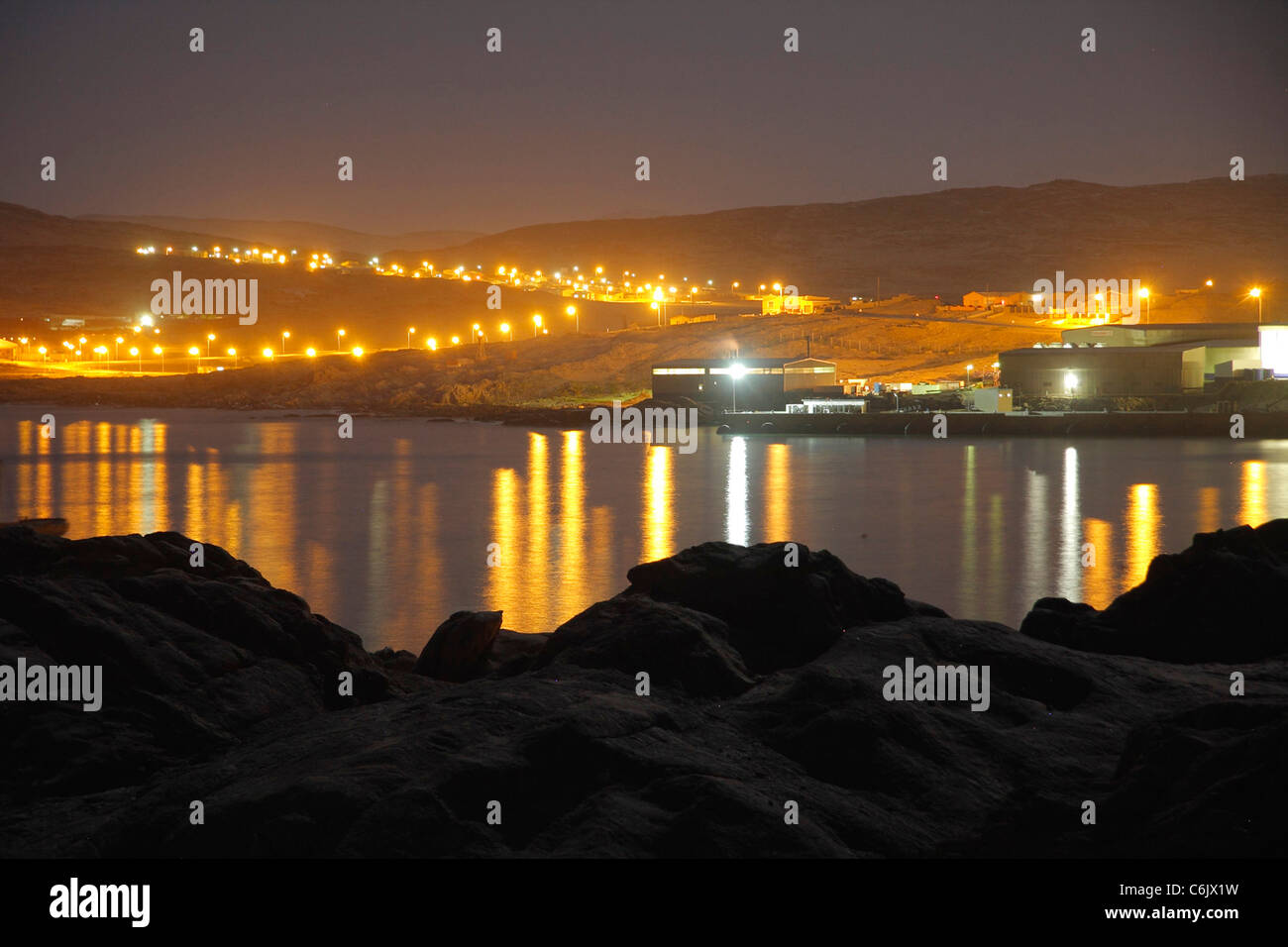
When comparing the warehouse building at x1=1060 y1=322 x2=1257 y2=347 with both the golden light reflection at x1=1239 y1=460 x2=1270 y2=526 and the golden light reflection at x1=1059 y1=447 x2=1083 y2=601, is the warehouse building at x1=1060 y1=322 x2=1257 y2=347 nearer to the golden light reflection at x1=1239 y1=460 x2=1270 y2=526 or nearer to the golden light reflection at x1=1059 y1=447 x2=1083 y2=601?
the golden light reflection at x1=1239 y1=460 x2=1270 y2=526

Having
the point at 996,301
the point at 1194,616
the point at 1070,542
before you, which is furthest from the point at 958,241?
the point at 1194,616

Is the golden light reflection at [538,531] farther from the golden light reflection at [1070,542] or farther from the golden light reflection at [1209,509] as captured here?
the golden light reflection at [1209,509]

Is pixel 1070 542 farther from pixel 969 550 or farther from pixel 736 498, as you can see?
pixel 736 498

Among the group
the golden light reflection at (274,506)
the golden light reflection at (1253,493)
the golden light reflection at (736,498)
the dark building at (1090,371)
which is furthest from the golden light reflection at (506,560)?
the dark building at (1090,371)

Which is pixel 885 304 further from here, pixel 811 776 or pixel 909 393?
pixel 811 776

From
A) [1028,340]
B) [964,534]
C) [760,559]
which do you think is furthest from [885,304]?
[760,559]

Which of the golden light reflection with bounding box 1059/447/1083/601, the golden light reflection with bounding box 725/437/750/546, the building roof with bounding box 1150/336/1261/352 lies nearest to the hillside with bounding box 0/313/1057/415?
the building roof with bounding box 1150/336/1261/352
